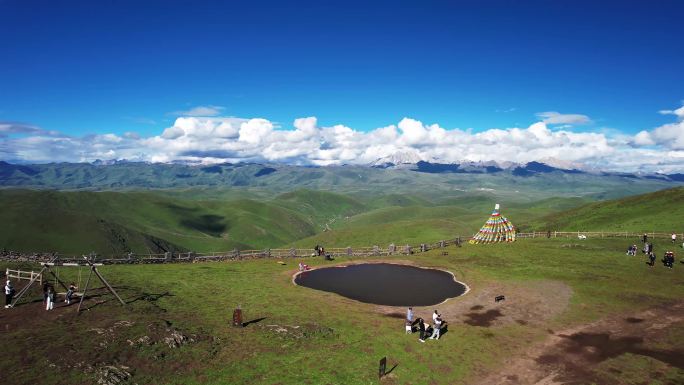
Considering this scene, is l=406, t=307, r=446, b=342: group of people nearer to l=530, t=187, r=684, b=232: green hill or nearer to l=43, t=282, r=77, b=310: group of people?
l=43, t=282, r=77, b=310: group of people

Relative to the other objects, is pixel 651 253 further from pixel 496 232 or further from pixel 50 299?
pixel 50 299

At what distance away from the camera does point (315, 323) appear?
4234 centimetres

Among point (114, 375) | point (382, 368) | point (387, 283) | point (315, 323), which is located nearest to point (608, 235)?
point (387, 283)

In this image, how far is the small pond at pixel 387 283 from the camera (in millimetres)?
55625

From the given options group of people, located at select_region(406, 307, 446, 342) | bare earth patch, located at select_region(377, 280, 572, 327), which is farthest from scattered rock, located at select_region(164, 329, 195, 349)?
bare earth patch, located at select_region(377, 280, 572, 327)

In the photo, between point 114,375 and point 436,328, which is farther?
point 436,328

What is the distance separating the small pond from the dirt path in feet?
57.1

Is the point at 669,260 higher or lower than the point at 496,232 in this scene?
higher

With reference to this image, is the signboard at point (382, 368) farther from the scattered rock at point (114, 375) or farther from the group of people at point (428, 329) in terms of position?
the scattered rock at point (114, 375)

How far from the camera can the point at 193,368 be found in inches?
1231

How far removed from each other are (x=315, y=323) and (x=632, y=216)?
110 m

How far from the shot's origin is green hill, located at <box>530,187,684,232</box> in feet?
326

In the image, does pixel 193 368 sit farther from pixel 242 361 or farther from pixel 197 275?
pixel 197 275

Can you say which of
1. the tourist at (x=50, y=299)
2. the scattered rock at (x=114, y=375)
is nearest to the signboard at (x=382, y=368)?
the scattered rock at (x=114, y=375)
